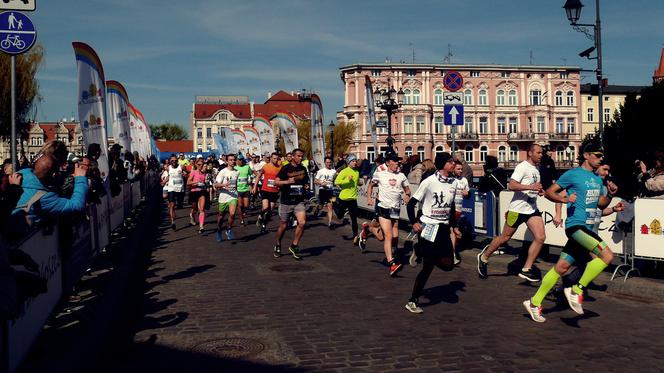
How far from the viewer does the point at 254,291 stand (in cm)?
848

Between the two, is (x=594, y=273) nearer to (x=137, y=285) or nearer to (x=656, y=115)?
(x=137, y=285)

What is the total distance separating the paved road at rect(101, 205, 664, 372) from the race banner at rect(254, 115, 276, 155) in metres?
20.0

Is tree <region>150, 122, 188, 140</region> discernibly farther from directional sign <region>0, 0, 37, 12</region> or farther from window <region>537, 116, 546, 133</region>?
directional sign <region>0, 0, 37, 12</region>

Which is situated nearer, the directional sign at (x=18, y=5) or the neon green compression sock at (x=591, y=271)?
the neon green compression sock at (x=591, y=271)

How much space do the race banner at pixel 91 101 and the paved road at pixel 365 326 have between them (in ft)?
8.87

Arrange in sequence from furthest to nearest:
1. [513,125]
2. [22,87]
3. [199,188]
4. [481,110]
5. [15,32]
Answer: [513,125]
[481,110]
[22,87]
[199,188]
[15,32]

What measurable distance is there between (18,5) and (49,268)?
3.88 meters

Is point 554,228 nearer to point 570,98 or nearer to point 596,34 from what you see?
point 596,34

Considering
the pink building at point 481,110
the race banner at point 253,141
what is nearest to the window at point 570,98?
the pink building at point 481,110

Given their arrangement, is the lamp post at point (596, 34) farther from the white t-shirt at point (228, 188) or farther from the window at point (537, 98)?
the window at point (537, 98)

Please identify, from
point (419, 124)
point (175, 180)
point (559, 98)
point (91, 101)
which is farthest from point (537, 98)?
point (91, 101)

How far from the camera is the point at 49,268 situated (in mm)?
6336

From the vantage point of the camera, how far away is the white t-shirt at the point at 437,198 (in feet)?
24.6

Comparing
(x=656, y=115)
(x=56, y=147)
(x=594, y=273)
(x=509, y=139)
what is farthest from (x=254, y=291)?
(x=509, y=139)
